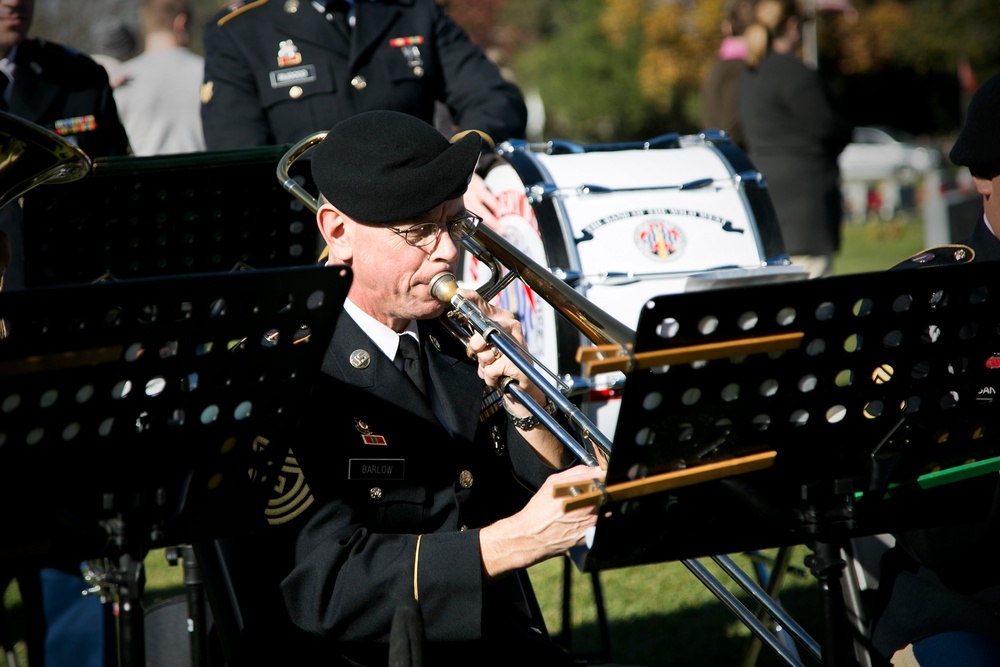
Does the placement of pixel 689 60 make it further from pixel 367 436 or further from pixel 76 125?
pixel 367 436

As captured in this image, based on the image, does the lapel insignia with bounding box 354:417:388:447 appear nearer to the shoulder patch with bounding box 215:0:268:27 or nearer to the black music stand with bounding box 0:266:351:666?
the black music stand with bounding box 0:266:351:666

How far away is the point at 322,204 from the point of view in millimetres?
2357

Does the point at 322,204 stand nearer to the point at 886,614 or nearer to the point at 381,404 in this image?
the point at 381,404

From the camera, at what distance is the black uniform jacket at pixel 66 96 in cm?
403

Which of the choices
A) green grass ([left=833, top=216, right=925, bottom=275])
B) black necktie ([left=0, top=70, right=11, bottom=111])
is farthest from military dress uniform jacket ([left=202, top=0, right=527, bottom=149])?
green grass ([left=833, top=216, right=925, bottom=275])

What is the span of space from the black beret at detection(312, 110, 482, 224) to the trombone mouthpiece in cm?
15

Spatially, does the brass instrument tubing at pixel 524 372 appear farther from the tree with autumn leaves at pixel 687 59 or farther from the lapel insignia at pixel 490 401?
the tree with autumn leaves at pixel 687 59

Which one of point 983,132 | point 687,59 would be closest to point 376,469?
point 983,132

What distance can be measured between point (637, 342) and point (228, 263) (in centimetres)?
191

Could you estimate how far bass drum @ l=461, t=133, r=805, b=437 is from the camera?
4098 mm

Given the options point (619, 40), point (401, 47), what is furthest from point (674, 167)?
point (619, 40)

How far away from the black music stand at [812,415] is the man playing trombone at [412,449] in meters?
0.21

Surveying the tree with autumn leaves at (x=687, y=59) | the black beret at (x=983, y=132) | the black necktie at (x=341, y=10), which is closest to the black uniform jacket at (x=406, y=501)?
the black beret at (x=983, y=132)

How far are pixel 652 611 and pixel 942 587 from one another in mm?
1902
